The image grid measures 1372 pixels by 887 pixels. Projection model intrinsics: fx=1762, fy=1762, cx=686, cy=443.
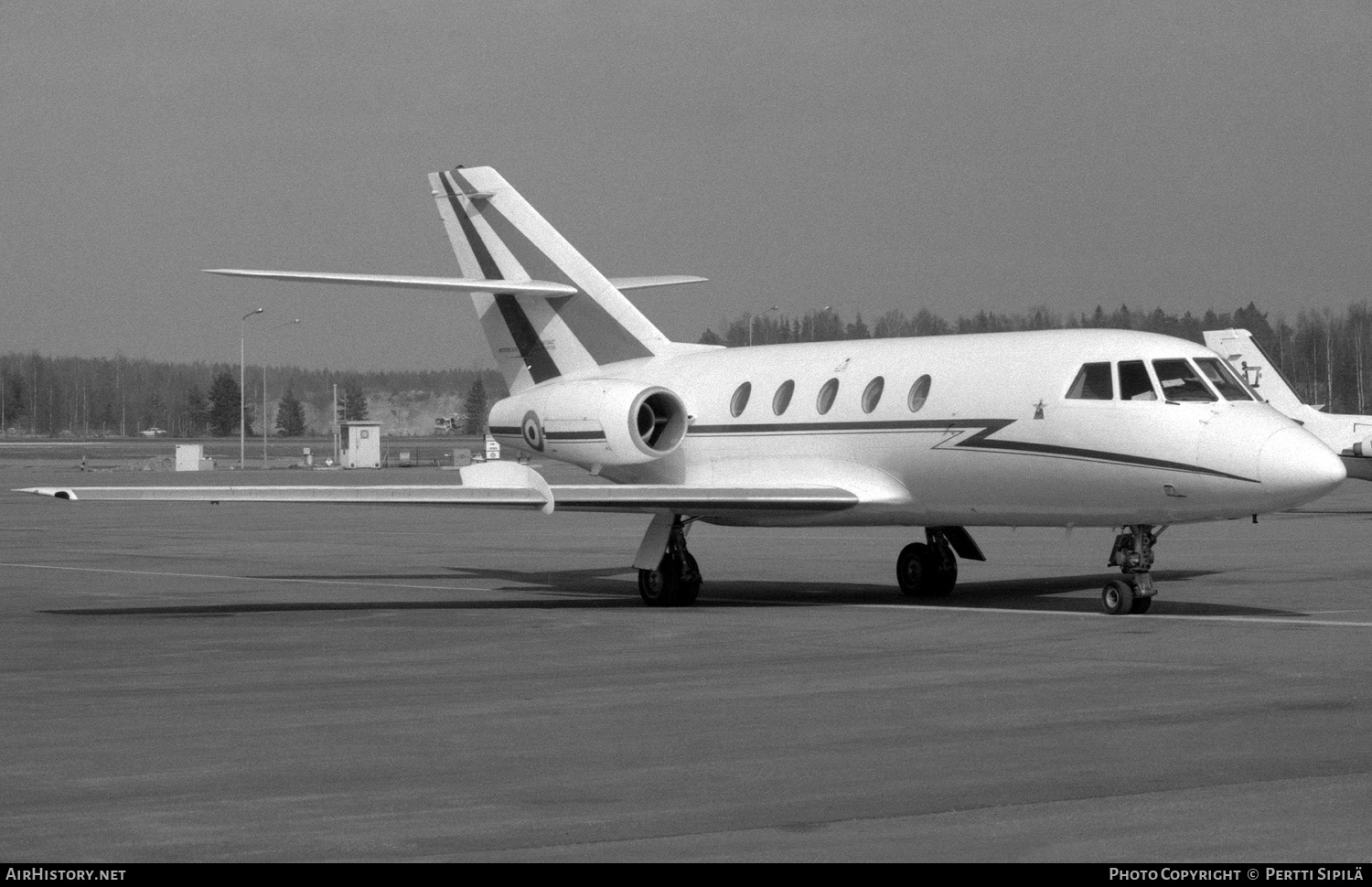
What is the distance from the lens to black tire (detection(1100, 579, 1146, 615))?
1667 centimetres

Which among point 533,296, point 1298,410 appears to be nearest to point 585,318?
point 533,296

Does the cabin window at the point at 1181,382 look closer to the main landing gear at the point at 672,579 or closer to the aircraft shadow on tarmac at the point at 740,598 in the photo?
the aircraft shadow on tarmac at the point at 740,598

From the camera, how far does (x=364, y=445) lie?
83000 mm

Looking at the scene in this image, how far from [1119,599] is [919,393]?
127 inches

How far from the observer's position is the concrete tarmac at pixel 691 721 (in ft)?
24.0

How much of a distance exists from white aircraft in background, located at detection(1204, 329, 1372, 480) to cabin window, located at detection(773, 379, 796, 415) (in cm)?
1828

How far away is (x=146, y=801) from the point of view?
26.5 feet

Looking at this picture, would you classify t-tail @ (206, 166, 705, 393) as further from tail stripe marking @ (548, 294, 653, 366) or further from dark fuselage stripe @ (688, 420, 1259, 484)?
dark fuselage stripe @ (688, 420, 1259, 484)

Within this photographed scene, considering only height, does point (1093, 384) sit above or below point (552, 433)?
above

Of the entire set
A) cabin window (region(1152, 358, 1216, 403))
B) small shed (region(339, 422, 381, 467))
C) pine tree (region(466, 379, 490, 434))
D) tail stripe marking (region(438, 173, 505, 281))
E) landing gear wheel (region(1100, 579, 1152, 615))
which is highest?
pine tree (region(466, 379, 490, 434))

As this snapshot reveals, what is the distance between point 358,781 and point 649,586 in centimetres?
1103

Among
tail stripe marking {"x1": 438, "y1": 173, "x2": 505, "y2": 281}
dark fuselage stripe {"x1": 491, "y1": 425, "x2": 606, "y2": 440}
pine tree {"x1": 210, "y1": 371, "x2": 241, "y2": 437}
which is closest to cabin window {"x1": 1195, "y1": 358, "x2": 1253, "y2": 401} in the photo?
dark fuselage stripe {"x1": 491, "y1": 425, "x2": 606, "y2": 440}

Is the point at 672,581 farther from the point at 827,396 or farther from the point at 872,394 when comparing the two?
the point at 872,394

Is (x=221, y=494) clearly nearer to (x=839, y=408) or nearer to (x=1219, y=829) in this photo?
(x=839, y=408)
